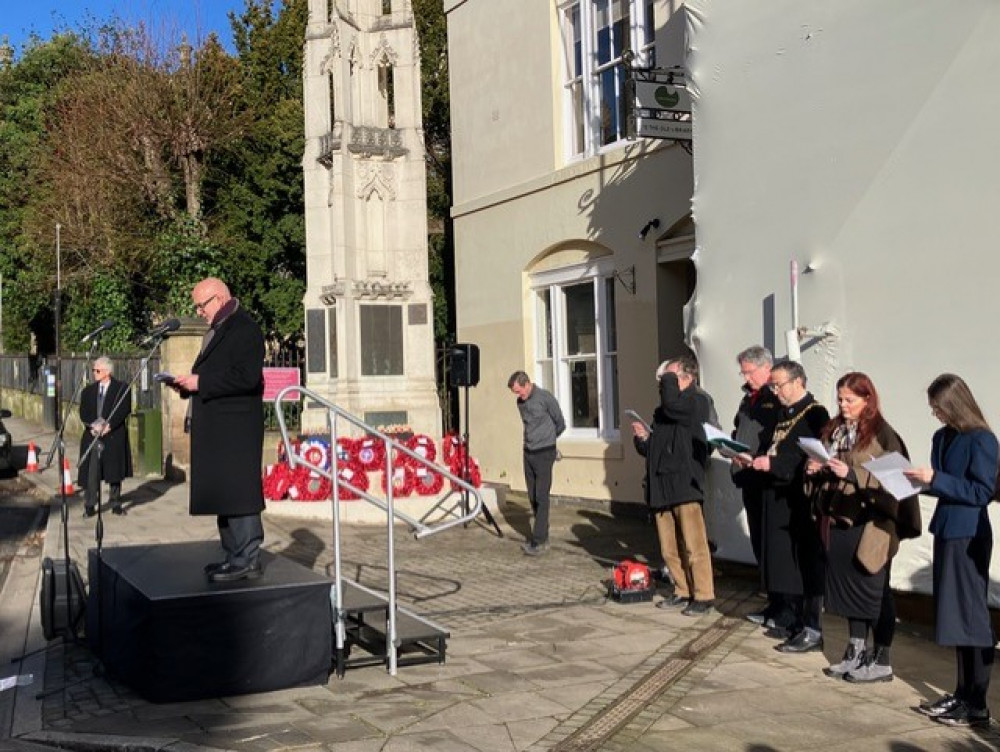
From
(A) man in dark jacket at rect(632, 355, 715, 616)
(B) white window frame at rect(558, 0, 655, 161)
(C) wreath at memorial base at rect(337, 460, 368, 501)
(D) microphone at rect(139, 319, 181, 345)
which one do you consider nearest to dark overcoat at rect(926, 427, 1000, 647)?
(A) man in dark jacket at rect(632, 355, 715, 616)

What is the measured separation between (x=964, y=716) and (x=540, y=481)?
5917mm

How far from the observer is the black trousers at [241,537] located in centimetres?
629

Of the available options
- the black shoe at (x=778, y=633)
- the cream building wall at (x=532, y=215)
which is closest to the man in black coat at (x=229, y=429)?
the black shoe at (x=778, y=633)

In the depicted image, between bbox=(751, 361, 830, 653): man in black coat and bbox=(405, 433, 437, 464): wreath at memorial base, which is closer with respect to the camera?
bbox=(751, 361, 830, 653): man in black coat

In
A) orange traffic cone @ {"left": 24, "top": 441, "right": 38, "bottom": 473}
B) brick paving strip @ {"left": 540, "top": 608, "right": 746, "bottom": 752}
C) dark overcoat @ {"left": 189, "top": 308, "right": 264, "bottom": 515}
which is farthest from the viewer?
orange traffic cone @ {"left": 24, "top": 441, "right": 38, "bottom": 473}

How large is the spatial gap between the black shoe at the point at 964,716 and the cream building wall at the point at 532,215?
26.5 feet

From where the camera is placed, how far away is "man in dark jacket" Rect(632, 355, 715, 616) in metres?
7.98

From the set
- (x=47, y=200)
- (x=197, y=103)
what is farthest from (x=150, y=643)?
(x=47, y=200)

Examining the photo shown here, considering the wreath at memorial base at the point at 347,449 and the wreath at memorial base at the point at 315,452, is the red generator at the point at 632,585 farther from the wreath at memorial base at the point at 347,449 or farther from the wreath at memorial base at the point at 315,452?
the wreath at memorial base at the point at 315,452

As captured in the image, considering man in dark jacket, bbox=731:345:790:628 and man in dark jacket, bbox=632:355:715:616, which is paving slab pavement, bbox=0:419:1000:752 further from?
man in dark jacket, bbox=731:345:790:628

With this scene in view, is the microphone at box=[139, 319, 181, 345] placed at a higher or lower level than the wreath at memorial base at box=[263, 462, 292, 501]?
higher

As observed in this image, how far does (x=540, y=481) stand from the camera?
11.0 meters

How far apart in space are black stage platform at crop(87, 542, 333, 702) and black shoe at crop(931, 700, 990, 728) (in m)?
3.15

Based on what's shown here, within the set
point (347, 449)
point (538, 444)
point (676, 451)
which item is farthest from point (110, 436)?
point (676, 451)
